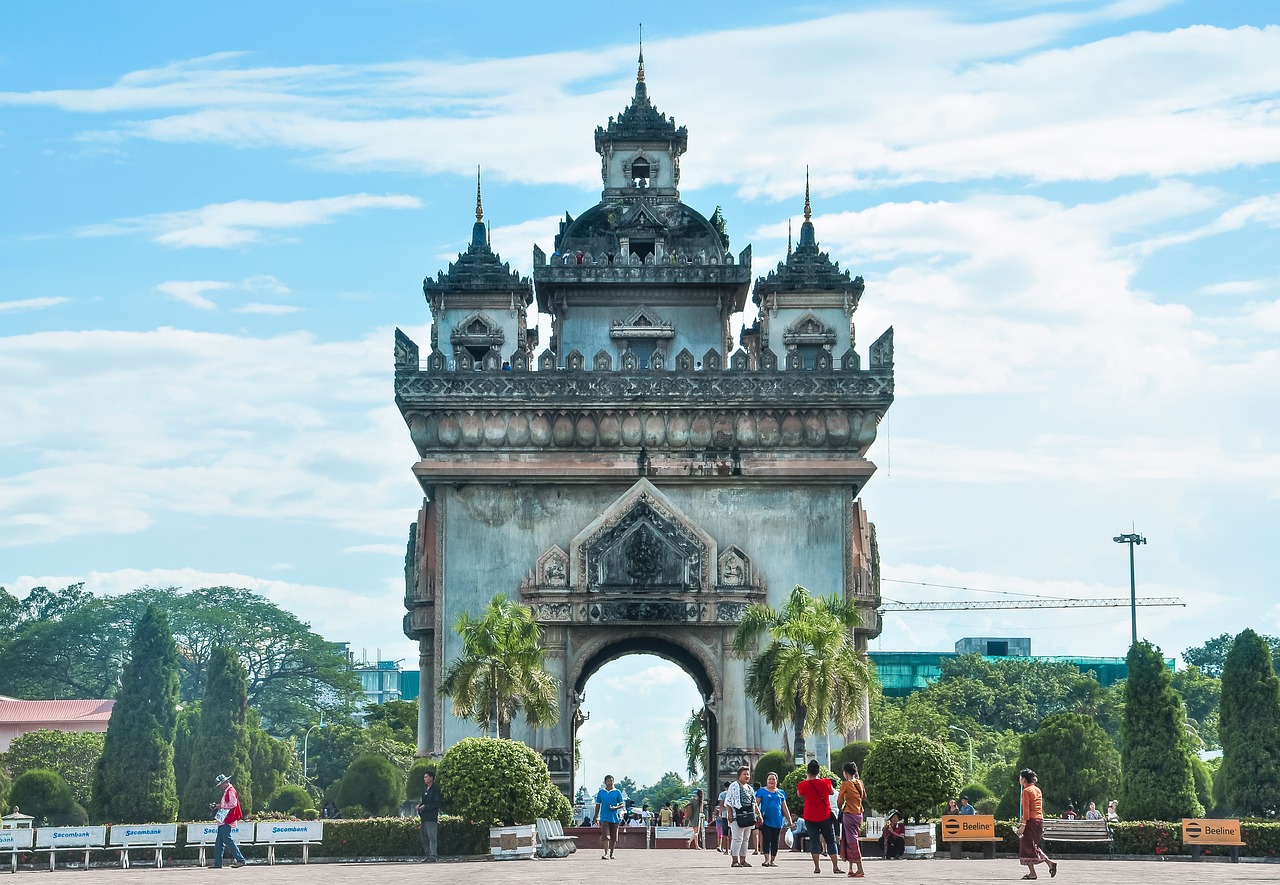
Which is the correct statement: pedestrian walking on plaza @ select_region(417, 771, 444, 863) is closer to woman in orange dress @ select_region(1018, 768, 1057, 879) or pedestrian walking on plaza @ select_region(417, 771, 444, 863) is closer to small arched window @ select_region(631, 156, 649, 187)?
woman in orange dress @ select_region(1018, 768, 1057, 879)

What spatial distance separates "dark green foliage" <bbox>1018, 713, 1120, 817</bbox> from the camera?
57.0 metres

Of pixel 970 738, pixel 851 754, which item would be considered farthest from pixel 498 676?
pixel 970 738

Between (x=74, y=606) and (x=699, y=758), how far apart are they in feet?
215

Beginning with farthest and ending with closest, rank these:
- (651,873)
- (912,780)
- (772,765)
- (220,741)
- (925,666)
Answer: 1. (925,666)
2. (220,741)
3. (772,765)
4. (912,780)
5. (651,873)

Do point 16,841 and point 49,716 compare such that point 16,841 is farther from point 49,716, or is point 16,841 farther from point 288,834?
point 49,716

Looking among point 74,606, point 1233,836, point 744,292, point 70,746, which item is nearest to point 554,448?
point 744,292

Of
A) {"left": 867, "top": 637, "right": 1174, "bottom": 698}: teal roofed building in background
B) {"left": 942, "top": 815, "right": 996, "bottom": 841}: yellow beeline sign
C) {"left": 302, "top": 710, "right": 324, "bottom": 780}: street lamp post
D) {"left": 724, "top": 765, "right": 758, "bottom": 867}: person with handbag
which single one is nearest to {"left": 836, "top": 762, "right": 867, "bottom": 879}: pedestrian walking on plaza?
{"left": 724, "top": 765, "right": 758, "bottom": 867}: person with handbag

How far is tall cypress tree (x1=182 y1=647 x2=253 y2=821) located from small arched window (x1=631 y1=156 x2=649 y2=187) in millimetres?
26639

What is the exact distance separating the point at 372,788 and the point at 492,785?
23.8m

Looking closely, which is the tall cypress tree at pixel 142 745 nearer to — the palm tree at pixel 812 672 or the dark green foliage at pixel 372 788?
the dark green foliage at pixel 372 788

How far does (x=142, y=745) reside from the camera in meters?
68.9

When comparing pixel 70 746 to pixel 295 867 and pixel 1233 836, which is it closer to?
pixel 295 867

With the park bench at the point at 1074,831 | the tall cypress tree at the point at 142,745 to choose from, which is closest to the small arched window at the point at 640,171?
the tall cypress tree at the point at 142,745

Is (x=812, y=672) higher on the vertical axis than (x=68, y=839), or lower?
higher
